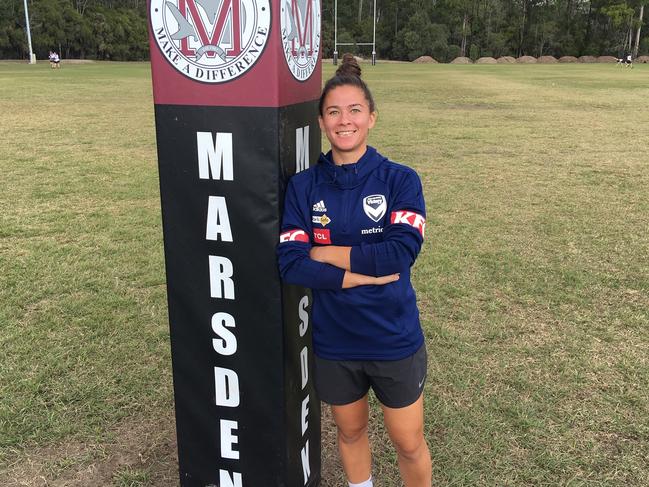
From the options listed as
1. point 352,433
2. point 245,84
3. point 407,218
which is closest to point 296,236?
point 407,218

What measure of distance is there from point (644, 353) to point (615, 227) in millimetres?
2706

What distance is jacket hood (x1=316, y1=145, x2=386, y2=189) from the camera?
1.94 m

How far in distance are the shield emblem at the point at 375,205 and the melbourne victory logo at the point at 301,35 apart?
0.49m

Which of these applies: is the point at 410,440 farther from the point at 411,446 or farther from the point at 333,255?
the point at 333,255

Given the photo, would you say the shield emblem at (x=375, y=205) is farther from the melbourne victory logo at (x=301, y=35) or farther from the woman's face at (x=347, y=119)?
the melbourne victory logo at (x=301, y=35)

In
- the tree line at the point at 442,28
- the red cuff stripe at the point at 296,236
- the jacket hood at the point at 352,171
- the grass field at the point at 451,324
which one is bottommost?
the grass field at the point at 451,324

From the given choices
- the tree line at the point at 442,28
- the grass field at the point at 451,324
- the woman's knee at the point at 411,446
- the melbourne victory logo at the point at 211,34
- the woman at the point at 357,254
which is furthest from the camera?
the tree line at the point at 442,28

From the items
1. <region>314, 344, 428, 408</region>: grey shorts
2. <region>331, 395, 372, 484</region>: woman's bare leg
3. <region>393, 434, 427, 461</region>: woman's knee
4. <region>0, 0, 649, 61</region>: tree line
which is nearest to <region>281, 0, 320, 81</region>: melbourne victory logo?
<region>314, 344, 428, 408</region>: grey shorts

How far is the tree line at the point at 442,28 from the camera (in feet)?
197

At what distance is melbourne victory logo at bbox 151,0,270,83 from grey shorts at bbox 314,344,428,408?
1055 mm

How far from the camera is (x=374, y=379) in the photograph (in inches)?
82.2

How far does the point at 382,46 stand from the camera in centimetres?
7106

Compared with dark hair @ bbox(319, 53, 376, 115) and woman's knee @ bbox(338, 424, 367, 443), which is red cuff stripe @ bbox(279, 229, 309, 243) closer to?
dark hair @ bbox(319, 53, 376, 115)

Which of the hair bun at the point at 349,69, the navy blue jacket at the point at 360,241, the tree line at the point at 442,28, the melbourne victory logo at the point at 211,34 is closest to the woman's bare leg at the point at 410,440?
the navy blue jacket at the point at 360,241
